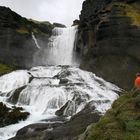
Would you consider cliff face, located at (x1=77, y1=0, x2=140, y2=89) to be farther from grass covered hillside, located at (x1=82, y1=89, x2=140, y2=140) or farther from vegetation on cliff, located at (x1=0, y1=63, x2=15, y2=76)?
grass covered hillside, located at (x1=82, y1=89, x2=140, y2=140)

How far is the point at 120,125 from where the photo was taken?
37.7 ft

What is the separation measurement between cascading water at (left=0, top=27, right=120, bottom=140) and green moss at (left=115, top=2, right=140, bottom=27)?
1214cm

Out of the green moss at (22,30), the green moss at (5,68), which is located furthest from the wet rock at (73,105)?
the green moss at (22,30)

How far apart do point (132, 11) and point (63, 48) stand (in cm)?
2347

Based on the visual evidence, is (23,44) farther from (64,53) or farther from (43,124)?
(43,124)

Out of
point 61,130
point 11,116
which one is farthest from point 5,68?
point 61,130

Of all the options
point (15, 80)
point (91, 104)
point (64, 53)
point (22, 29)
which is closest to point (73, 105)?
point (91, 104)

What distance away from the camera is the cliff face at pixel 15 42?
282 ft

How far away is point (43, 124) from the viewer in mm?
32094

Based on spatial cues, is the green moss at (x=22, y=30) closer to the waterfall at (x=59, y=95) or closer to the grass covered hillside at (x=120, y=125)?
the waterfall at (x=59, y=95)

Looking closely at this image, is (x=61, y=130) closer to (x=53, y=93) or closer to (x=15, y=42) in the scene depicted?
(x=53, y=93)

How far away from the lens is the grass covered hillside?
10.8 meters

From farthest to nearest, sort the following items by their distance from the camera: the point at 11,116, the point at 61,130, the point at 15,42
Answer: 1. the point at 15,42
2. the point at 11,116
3. the point at 61,130

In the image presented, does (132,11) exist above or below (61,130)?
above
